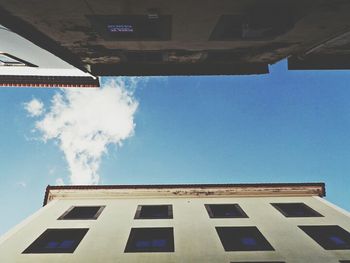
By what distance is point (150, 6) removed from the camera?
18.6ft

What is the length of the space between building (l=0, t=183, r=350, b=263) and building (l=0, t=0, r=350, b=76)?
6.86 metres

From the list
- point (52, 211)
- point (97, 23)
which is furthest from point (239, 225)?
point (97, 23)

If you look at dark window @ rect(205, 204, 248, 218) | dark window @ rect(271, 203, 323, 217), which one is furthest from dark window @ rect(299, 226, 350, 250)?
dark window @ rect(205, 204, 248, 218)

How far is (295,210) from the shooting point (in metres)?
14.1

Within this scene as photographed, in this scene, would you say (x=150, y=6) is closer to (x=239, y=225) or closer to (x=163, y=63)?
(x=163, y=63)

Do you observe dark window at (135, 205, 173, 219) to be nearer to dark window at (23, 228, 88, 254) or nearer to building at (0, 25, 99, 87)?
dark window at (23, 228, 88, 254)

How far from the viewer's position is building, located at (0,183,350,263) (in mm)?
10117

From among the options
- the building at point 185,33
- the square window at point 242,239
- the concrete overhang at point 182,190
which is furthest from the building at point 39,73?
the square window at point 242,239

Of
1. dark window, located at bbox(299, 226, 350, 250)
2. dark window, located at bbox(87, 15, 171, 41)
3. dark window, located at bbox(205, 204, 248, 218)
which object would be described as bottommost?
dark window, located at bbox(299, 226, 350, 250)

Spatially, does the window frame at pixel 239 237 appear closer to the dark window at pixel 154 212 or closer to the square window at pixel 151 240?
the square window at pixel 151 240

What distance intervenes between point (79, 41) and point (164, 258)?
8078 millimetres

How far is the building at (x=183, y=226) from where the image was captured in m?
10.1

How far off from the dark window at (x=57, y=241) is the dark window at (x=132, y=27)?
27.5ft

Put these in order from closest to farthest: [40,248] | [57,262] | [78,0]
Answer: [78,0]
[57,262]
[40,248]
